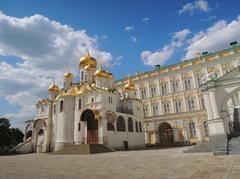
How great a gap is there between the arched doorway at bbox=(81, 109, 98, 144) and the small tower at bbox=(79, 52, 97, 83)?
9993 mm

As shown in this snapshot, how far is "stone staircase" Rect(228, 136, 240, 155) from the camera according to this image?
42.6 ft

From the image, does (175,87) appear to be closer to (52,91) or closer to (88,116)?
(88,116)

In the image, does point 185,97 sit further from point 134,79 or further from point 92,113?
point 92,113

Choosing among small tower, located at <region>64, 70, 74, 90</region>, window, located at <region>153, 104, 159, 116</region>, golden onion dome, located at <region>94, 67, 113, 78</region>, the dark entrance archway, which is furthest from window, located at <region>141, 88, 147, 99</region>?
the dark entrance archway

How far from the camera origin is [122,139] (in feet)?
104

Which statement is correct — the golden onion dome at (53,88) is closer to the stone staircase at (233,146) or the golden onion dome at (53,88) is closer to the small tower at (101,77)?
the small tower at (101,77)

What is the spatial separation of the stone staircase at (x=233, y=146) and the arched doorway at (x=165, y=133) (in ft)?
79.6

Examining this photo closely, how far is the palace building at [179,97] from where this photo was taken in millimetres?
34094

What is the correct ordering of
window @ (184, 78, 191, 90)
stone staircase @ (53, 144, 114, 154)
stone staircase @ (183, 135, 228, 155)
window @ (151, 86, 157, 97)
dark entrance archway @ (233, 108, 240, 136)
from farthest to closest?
window @ (151, 86, 157, 97) → window @ (184, 78, 191, 90) → stone staircase @ (53, 144, 114, 154) → dark entrance archway @ (233, 108, 240, 136) → stone staircase @ (183, 135, 228, 155)

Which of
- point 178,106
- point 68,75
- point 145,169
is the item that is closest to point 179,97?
point 178,106

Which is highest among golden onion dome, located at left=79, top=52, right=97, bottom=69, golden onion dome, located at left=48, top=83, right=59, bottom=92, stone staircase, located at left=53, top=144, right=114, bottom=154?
golden onion dome, located at left=79, top=52, right=97, bottom=69

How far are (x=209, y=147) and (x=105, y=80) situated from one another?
2474cm

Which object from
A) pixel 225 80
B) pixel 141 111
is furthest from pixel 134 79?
pixel 225 80

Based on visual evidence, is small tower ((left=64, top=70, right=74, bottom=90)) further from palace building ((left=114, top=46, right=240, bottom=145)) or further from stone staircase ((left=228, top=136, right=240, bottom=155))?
stone staircase ((left=228, top=136, right=240, bottom=155))
